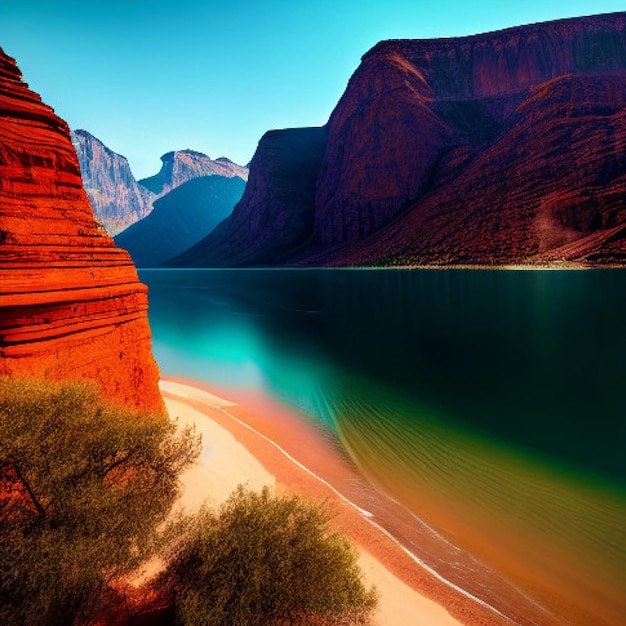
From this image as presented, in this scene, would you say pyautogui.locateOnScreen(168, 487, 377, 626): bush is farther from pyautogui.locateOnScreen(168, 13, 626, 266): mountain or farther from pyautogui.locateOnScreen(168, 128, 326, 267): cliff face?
pyautogui.locateOnScreen(168, 128, 326, 267): cliff face

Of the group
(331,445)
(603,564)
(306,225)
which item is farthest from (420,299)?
(306,225)

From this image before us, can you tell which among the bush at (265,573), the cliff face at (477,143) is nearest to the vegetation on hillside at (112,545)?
the bush at (265,573)

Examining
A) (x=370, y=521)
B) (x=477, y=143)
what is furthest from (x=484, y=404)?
(x=477, y=143)

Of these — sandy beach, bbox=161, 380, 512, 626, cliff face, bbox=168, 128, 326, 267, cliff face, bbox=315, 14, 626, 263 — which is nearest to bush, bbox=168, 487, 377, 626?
sandy beach, bbox=161, 380, 512, 626

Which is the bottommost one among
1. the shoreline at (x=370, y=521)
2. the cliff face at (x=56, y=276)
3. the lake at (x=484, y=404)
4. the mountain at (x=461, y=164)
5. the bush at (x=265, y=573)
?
the lake at (x=484, y=404)

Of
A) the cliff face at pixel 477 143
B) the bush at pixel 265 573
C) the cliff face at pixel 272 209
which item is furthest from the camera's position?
the cliff face at pixel 272 209

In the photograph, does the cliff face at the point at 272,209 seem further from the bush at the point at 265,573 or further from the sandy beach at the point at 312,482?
the bush at the point at 265,573

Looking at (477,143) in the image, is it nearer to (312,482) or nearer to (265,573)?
(312,482)
